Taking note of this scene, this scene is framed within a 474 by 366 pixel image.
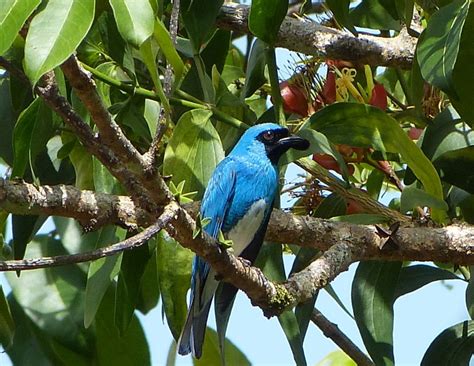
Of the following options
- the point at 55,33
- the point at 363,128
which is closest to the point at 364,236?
→ the point at 363,128

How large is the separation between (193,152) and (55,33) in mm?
1085

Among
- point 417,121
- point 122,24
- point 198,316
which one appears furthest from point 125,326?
point 122,24

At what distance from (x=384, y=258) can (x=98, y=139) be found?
1.14m

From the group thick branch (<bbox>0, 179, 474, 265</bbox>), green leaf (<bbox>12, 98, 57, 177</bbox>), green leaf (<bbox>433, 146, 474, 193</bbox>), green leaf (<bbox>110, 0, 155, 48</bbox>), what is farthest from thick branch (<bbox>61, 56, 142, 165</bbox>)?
green leaf (<bbox>433, 146, 474, 193</bbox>)

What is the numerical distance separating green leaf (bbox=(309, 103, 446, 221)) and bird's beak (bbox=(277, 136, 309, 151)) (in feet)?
0.23

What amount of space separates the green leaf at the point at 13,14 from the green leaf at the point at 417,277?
1.90 m

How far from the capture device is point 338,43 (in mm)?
3746

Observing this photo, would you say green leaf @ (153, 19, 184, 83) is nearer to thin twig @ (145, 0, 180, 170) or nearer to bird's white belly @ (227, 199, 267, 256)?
thin twig @ (145, 0, 180, 170)

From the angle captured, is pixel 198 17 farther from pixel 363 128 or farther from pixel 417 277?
pixel 417 277

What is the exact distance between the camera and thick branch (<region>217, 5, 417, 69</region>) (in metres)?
3.74

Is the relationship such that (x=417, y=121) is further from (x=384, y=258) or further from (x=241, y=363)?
(x=241, y=363)

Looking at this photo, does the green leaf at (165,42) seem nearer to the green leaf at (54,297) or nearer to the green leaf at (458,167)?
the green leaf at (458,167)

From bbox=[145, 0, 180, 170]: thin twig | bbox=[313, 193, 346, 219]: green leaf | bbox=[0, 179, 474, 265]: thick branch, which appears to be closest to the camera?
bbox=[145, 0, 180, 170]: thin twig

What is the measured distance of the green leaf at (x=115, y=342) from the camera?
3.83 meters
